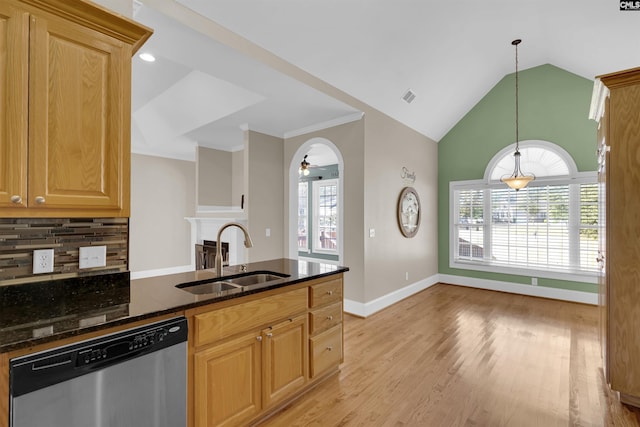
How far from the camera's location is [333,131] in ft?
14.2

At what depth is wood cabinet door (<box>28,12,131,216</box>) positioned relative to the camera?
1.35 m

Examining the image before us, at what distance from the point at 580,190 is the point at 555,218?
548mm

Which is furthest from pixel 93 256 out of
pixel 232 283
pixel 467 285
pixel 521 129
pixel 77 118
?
pixel 521 129

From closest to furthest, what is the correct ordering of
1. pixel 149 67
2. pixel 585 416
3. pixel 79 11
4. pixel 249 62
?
1. pixel 79 11
2. pixel 585 416
3. pixel 249 62
4. pixel 149 67

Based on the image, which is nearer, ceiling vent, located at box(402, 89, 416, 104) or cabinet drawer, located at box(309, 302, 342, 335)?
cabinet drawer, located at box(309, 302, 342, 335)

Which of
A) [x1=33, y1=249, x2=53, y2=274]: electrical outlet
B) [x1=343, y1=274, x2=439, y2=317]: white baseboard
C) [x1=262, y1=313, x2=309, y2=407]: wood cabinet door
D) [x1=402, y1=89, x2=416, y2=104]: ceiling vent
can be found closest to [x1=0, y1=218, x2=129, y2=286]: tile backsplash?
[x1=33, y1=249, x2=53, y2=274]: electrical outlet

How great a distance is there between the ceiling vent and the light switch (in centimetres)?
402

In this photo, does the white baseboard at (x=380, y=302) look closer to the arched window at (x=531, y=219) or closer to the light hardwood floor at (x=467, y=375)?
the light hardwood floor at (x=467, y=375)

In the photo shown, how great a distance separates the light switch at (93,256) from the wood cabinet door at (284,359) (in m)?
1.05

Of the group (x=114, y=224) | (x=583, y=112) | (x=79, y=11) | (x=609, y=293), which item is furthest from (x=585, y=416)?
(x=583, y=112)

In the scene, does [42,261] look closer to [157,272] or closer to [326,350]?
[326,350]

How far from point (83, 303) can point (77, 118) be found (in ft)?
3.01

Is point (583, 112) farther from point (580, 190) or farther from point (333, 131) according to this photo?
point (333, 131)

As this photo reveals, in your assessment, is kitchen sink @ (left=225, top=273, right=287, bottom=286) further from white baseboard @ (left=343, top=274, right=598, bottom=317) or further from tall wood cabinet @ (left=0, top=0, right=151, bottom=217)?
white baseboard @ (left=343, top=274, right=598, bottom=317)
